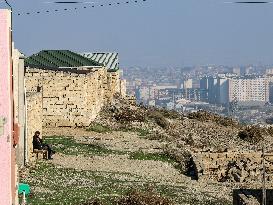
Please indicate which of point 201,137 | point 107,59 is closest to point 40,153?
point 201,137

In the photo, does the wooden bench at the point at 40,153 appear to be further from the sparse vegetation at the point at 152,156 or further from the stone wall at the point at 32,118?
the sparse vegetation at the point at 152,156

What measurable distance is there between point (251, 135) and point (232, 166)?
9.86m

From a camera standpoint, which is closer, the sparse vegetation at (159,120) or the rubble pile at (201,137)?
the rubble pile at (201,137)

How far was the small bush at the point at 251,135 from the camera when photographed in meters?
32.8

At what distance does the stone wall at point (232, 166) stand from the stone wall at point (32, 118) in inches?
203

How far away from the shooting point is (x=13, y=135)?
727 centimetres

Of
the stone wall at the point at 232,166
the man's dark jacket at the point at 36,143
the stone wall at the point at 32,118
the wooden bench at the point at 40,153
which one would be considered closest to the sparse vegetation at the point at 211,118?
the stone wall at the point at 232,166

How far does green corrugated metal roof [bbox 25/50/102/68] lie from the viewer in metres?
36.6

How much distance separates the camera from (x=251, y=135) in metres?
33.1

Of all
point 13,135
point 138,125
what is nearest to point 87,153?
point 138,125

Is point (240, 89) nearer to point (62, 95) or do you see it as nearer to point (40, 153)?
point (62, 95)

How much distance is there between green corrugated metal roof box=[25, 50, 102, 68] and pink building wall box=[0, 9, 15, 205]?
28.9 metres

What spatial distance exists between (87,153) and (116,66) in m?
22.6

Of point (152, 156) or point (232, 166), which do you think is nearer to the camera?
point (232, 166)
